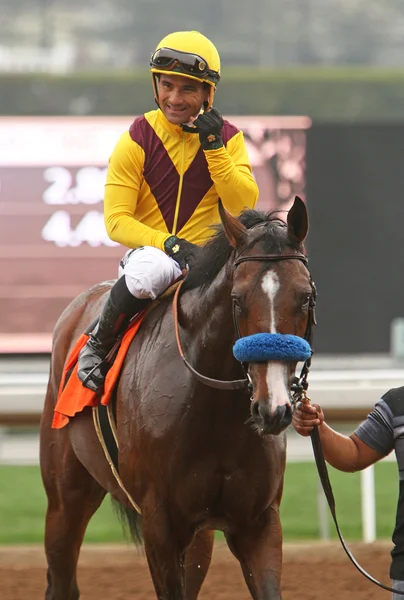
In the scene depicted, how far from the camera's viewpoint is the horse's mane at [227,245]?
9.87 ft

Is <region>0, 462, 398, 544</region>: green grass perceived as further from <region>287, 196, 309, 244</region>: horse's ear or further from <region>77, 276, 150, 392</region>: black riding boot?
<region>287, 196, 309, 244</region>: horse's ear

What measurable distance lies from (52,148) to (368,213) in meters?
2.82

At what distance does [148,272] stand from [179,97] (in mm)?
606

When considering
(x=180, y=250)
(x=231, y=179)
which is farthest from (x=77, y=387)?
(x=231, y=179)

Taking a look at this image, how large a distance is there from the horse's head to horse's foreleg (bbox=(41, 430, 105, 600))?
1425 millimetres

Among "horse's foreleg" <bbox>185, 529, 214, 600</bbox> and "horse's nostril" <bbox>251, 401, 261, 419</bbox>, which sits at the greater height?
"horse's nostril" <bbox>251, 401, 261, 419</bbox>

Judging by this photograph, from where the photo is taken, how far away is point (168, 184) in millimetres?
3830

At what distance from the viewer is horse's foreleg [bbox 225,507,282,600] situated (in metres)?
3.30

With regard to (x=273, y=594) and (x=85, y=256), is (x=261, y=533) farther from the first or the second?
(x=85, y=256)

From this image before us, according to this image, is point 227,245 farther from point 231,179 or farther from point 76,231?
point 76,231

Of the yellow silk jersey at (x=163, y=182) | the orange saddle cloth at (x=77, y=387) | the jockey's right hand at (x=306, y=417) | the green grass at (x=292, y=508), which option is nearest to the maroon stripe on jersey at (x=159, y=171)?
the yellow silk jersey at (x=163, y=182)

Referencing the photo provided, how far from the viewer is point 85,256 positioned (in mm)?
9648

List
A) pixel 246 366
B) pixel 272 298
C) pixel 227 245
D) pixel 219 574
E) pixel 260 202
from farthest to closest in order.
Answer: pixel 260 202 → pixel 219 574 → pixel 227 245 → pixel 246 366 → pixel 272 298

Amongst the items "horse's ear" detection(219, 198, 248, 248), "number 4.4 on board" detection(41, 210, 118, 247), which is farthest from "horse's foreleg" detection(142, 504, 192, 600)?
"number 4.4 on board" detection(41, 210, 118, 247)
